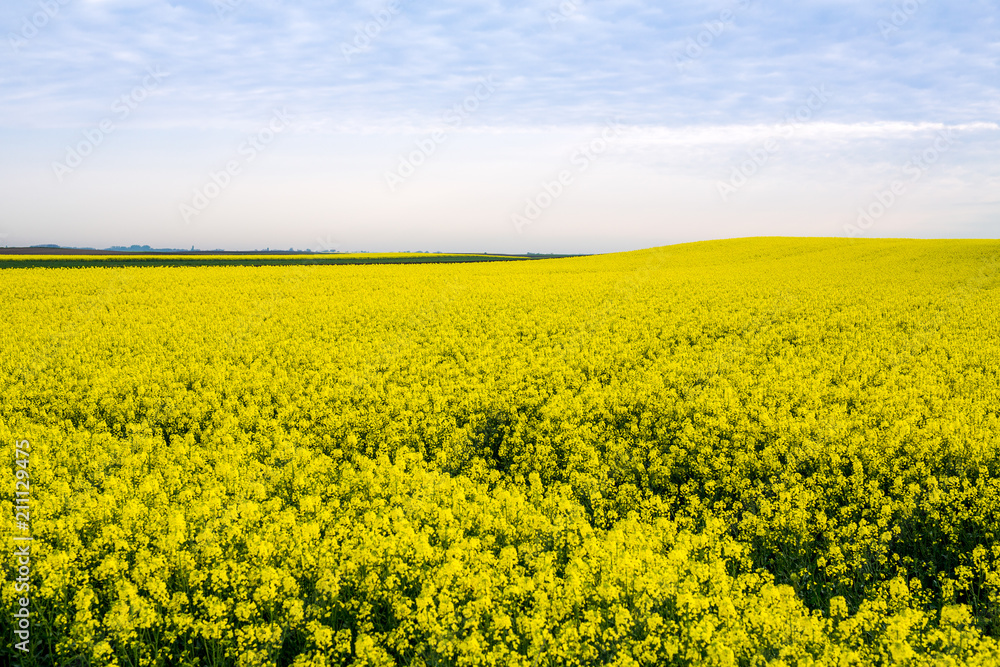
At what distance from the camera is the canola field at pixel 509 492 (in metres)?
4.90

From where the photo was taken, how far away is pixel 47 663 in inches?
201

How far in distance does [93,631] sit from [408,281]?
28.8 meters

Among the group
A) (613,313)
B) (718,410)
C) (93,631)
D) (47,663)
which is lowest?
(47,663)

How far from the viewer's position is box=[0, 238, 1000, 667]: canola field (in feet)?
16.1

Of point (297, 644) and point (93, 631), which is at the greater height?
point (93, 631)

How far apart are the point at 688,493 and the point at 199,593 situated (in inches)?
256

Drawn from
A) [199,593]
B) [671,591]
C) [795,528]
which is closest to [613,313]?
[795,528]

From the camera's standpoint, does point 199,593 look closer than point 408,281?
Yes

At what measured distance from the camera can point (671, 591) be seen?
5141mm

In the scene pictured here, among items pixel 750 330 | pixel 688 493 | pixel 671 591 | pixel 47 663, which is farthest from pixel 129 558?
pixel 750 330

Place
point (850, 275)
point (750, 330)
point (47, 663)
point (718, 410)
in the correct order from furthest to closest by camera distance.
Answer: point (850, 275), point (750, 330), point (718, 410), point (47, 663)

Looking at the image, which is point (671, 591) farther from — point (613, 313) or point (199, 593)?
point (613, 313)

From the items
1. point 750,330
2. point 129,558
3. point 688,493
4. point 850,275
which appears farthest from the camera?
point 850,275

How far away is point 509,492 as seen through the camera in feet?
26.4
